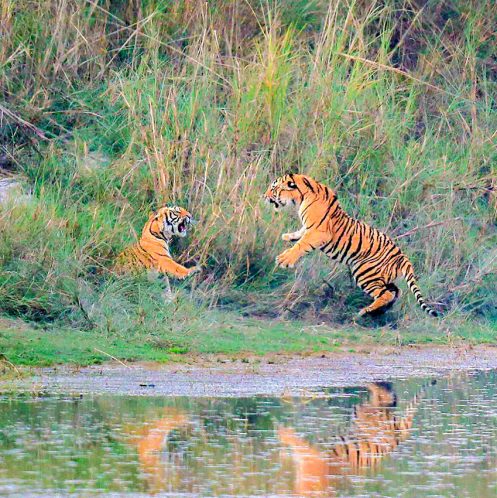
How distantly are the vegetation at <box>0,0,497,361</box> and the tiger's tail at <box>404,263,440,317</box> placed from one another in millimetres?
116

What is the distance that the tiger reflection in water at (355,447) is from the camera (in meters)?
5.80

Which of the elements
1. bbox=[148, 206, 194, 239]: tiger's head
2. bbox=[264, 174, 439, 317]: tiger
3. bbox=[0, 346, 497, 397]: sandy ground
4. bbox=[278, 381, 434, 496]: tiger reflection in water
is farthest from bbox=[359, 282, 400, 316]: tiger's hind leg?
bbox=[278, 381, 434, 496]: tiger reflection in water

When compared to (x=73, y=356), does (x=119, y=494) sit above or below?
below

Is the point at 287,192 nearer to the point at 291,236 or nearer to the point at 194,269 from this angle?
the point at 291,236

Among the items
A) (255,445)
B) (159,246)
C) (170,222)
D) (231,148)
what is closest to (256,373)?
(159,246)

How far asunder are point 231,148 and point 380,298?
5.62 feet

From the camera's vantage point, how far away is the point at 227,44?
41.0 feet

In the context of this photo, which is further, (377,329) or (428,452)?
(377,329)

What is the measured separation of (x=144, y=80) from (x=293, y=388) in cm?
440

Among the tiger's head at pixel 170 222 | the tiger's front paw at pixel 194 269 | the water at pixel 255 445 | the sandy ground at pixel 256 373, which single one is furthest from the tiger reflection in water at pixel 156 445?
the tiger's head at pixel 170 222

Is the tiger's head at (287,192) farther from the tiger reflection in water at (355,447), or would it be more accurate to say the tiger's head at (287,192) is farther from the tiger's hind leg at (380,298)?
the tiger reflection in water at (355,447)

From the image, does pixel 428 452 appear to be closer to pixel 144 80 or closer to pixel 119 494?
pixel 119 494

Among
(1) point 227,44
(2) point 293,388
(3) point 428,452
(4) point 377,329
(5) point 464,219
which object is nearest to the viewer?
(3) point 428,452

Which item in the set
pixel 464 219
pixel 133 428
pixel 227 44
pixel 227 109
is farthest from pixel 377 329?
pixel 133 428
